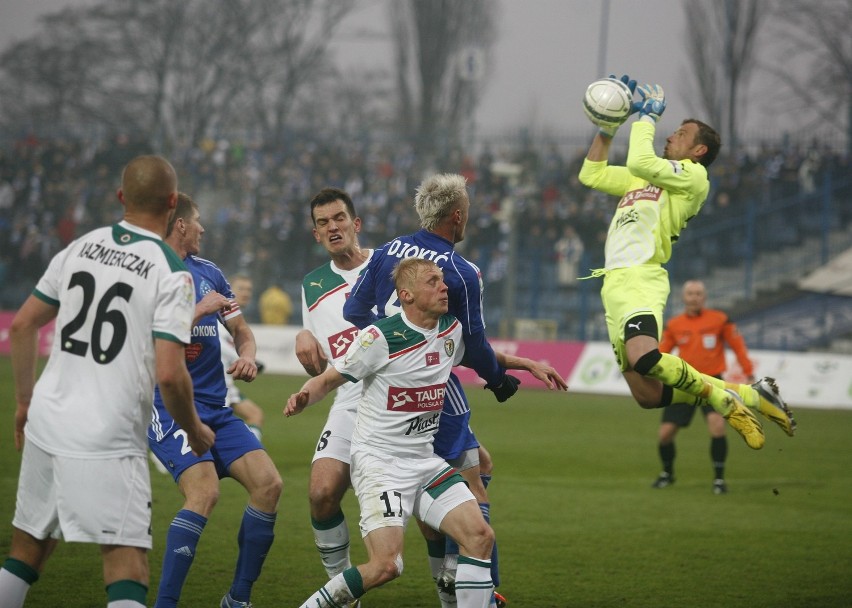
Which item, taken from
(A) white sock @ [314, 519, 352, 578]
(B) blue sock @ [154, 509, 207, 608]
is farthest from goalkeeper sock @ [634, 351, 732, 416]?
(B) blue sock @ [154, 509, 207, 608]

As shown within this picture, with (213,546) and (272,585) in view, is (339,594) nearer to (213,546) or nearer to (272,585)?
(272,585)

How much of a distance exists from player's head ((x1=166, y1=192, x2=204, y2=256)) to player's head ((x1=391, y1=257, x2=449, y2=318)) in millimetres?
1492

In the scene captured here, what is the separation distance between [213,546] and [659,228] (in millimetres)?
4156

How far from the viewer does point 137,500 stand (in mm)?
4586

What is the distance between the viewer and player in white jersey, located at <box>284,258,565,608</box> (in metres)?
5.54

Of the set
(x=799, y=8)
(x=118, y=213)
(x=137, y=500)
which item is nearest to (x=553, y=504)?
(x=137, y=500)

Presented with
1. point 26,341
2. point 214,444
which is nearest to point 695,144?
point 214,444

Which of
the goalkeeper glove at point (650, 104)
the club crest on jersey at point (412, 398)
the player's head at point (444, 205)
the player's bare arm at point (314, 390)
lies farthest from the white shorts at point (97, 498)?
the goalkeeper glove at point (650, 104)

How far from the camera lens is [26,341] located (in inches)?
187

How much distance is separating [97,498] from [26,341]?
0.76 m

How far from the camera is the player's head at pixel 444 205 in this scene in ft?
20.1

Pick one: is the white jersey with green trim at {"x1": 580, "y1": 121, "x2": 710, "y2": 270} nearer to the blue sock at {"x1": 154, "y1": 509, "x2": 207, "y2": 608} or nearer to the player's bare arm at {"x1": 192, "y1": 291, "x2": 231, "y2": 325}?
the player's bare arm at {"x1": 192, "y1": 291, "x2": 231, "y2": 325}

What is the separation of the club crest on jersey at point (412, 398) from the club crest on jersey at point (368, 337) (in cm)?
26

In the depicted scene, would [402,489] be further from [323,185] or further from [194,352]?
[323,185]
